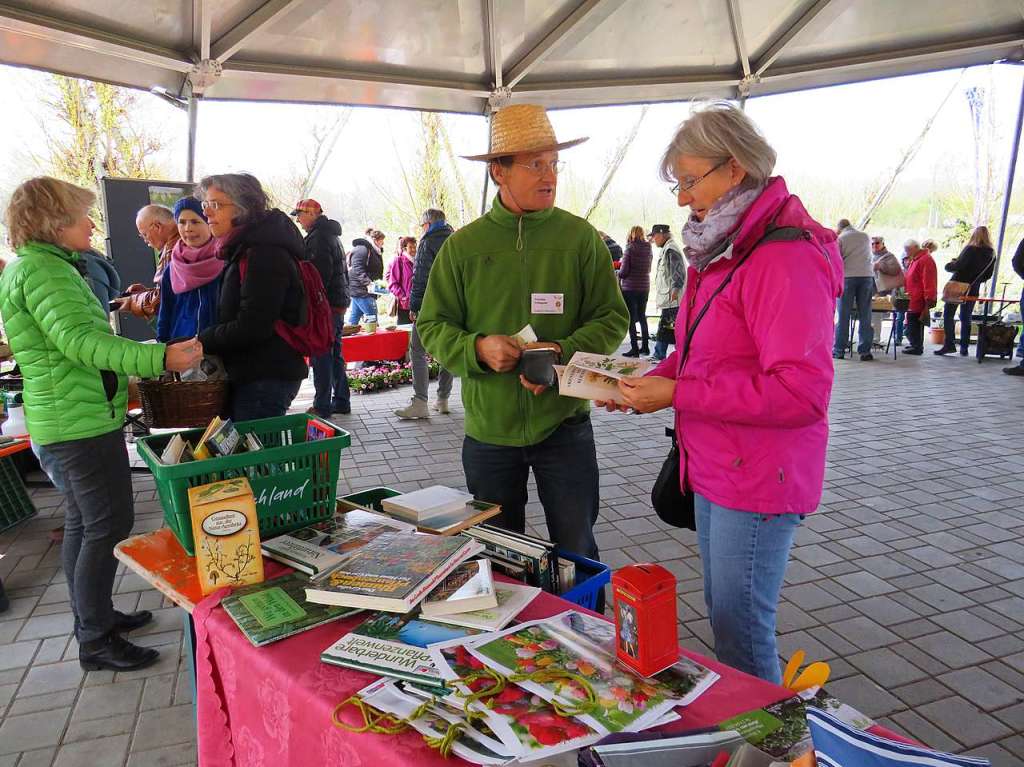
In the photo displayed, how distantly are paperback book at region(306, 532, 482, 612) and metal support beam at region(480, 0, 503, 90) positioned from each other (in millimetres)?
6985

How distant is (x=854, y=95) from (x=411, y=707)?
10753mm

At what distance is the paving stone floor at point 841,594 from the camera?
92.8 inches

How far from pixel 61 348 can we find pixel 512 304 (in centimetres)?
155

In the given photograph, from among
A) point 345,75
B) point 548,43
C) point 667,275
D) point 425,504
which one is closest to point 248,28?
point 345,75

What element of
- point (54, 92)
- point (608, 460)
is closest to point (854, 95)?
point (608, 460)

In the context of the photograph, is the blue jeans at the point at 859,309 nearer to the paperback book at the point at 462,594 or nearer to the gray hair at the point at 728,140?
the gray hair at the point at 728,140

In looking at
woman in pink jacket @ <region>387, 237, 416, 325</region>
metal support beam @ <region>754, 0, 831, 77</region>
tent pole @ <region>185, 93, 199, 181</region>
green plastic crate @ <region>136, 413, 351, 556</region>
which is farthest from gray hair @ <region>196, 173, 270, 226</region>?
metal support beam @ <region>754, 0, 831, 77</region>

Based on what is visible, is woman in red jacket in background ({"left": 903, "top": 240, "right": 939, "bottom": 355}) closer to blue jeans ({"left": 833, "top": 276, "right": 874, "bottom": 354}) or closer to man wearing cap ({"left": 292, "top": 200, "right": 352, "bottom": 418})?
blue jeans ({"left": 833, "top": 276, "right": 874, "bottom": 354})

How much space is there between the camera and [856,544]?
3.75m

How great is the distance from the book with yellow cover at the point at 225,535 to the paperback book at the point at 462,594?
1.48 feet

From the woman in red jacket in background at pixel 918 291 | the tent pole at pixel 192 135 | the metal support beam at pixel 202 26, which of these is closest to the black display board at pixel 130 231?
the tent pole at pixel 192 135

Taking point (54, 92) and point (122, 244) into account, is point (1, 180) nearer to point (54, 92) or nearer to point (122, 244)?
point (54, 92)

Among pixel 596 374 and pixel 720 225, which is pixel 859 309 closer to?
pixel 596 374

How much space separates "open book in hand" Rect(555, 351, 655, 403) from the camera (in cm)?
185
